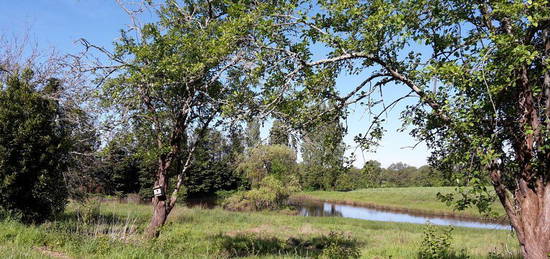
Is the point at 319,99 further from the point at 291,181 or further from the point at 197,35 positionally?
the point at 291,181

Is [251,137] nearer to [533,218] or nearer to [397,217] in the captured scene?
[533,218]

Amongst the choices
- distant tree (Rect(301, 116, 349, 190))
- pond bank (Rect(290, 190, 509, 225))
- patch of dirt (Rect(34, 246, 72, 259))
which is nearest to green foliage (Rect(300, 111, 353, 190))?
distant tree (Rect(301, 116, 349, 190))

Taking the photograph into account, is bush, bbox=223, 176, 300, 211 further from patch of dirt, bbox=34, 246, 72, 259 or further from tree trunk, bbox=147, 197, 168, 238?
patch of dirt, bbox=34, 246, 72, 259

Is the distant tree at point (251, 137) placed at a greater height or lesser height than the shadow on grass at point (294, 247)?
greater

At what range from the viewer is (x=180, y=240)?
38.9ft

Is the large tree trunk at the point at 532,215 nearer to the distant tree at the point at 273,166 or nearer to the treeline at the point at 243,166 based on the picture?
the treeline at the point at 243,166

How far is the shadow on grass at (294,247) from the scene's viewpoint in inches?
367

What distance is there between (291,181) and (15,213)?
27928 mm

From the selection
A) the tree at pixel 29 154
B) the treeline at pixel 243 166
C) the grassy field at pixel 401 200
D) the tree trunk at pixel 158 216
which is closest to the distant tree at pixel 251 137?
the treeline at pixel 243 166

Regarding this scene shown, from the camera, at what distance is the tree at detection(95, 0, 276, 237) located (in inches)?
330

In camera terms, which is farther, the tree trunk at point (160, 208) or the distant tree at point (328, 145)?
the tree trunk at point (160, 208)

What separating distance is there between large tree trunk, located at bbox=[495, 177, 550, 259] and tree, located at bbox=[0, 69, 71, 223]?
9.71 meters

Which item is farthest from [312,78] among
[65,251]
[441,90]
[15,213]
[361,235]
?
[361,235]

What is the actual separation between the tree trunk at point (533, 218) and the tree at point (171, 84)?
4.77 metres
